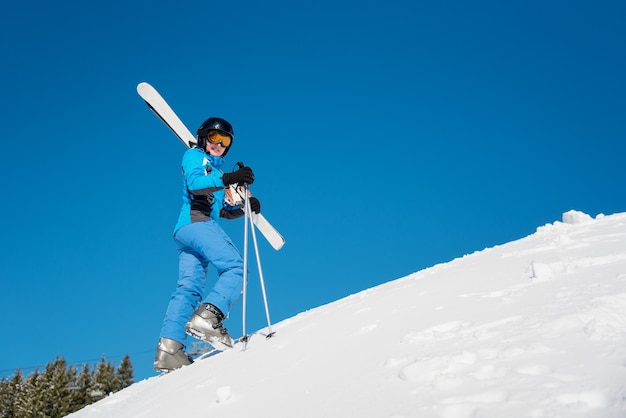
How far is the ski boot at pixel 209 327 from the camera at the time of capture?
5.32 meters

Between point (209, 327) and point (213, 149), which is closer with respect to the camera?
point (209, 327)

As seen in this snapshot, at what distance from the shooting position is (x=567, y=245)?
5.70 metres

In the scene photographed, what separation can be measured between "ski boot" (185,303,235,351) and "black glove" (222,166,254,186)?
1407mm

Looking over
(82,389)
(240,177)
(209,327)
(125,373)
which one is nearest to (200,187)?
(240,177)

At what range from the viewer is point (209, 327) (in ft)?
17.5

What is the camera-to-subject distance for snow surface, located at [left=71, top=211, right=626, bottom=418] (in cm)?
204

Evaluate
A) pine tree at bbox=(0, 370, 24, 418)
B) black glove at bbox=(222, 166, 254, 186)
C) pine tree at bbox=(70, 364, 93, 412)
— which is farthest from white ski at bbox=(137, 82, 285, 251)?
pine tree at bbox=(0, 370, 24, 418)

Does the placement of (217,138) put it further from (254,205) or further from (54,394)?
(54,394)

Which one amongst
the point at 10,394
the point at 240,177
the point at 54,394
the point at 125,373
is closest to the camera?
the point at 240,177

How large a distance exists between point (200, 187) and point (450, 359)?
4.02 metres

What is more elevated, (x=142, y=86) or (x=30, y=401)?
(x=30, y=401)

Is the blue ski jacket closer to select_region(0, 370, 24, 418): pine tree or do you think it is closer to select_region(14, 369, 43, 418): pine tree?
select_region(14, 369, 43, 418): pine tree

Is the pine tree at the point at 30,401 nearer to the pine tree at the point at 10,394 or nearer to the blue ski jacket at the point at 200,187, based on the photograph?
the pine tree at the point at 10,394

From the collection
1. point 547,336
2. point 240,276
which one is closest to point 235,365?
point 240,276
